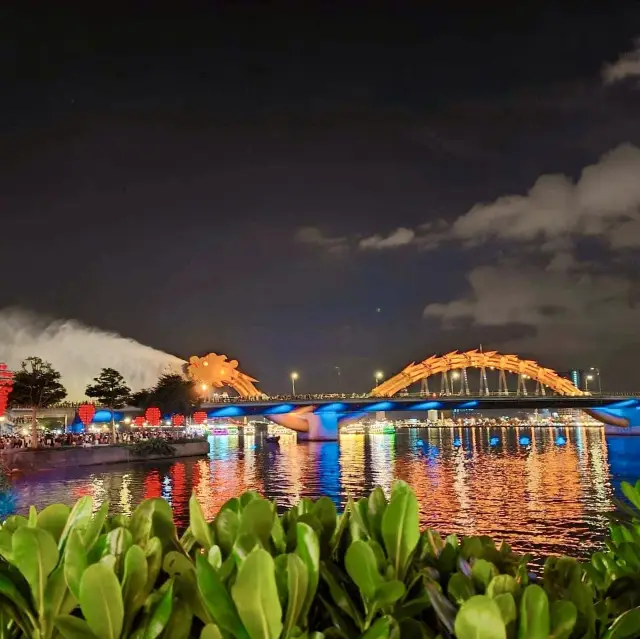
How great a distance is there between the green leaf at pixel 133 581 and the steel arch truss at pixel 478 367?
175 meters

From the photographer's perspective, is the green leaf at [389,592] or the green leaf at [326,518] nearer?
the green leaf at [389,592]

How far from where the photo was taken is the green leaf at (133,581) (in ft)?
9.68

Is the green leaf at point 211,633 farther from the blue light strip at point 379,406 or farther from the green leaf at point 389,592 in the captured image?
the blue light strip at point 379,406

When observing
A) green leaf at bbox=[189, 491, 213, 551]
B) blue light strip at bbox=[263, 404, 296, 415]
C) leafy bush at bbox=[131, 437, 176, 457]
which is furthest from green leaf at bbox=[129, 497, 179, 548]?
blue light strip at bbox=[263, 404, 296, 415]

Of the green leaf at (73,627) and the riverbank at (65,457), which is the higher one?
the green leaf at (73,627)

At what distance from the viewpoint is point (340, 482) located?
57.4 metres

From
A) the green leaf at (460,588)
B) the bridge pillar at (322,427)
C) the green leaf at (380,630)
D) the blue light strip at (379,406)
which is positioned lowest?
the green leaf at (380,630)

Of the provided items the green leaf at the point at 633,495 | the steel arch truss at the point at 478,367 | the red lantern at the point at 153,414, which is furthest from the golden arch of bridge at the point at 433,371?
the green leaf at the point at 633,495

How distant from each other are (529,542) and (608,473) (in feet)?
119

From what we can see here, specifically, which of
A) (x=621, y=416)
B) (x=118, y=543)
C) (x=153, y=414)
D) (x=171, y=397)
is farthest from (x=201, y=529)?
(x=621, y=416)

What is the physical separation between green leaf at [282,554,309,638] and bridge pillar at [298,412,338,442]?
445 feet

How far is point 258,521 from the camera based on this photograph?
11.0ft

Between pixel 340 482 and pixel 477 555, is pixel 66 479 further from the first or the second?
pixel 477 555

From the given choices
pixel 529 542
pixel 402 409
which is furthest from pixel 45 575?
pixel 402 409
